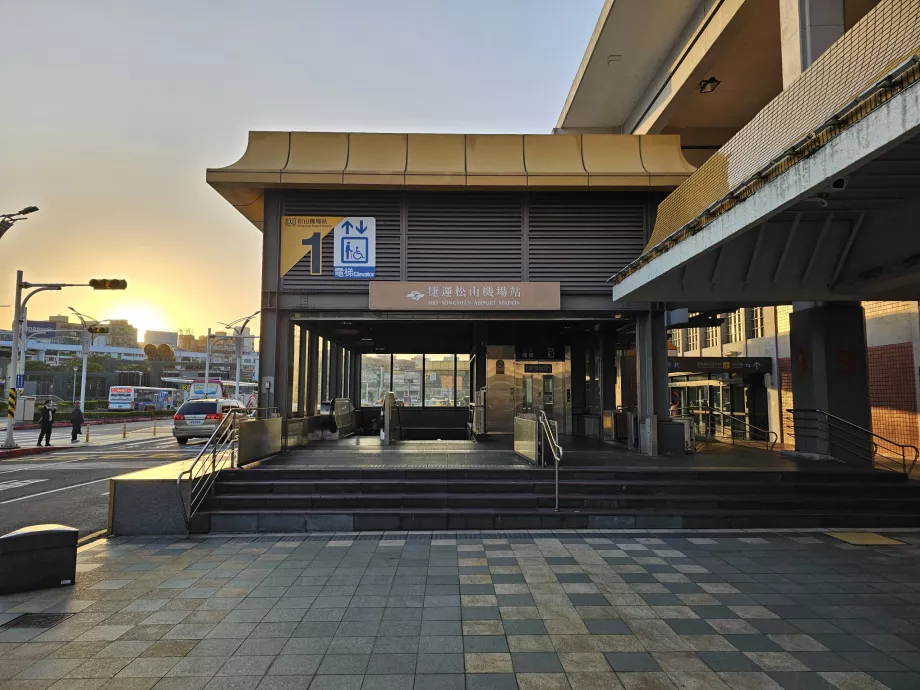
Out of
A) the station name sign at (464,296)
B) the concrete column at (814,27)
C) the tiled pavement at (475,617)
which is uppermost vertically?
the concrete column at (814,27)

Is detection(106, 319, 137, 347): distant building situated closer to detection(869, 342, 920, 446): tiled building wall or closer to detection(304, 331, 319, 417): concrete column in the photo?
detection(304, 331, 319, 417): concrete column

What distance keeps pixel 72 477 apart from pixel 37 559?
984cm

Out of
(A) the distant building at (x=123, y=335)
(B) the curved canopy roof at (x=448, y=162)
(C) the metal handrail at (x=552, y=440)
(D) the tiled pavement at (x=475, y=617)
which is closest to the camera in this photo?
(D) the tiled pavement at (x=475, y=617)

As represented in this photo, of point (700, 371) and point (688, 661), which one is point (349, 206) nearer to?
point (688, 661)

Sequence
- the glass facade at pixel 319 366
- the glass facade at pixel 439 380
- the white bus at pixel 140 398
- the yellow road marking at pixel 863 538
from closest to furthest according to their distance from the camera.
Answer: the yellow road marking at pixel 863 538, the glass facade at pixel 319 366, the glass facade at pixel 439 380, the white bus at pixel 140 398

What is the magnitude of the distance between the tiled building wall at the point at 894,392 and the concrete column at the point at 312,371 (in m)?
14.8

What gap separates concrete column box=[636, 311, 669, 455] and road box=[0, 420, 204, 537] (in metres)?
10.5

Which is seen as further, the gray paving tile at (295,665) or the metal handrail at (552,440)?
the metal handrail at (552,440)

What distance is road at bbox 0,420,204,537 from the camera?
936 cm

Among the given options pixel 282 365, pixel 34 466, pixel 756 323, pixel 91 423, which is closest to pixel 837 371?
pixel 282 365

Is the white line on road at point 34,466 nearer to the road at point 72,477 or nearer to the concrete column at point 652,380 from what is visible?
the road at point 72,477

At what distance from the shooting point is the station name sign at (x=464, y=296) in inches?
476

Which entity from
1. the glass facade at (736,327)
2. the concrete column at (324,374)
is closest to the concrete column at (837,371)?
the concrete column at (324,374)

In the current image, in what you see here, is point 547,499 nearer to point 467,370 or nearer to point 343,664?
point 343,664
